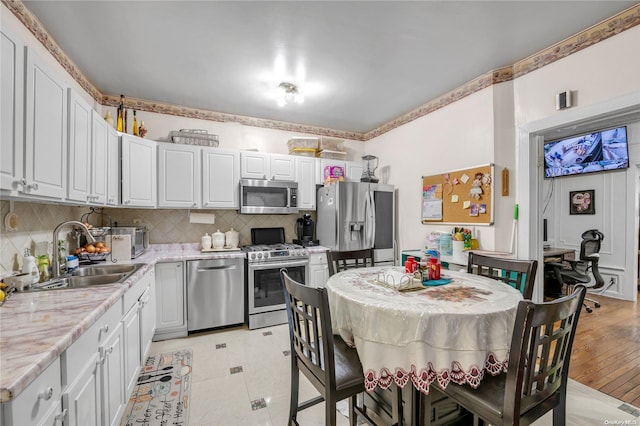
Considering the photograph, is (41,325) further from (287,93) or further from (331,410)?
(287,93)

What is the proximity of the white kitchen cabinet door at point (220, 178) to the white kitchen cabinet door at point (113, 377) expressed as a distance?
1.96m

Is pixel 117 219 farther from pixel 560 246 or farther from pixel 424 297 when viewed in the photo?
pixel 560 246

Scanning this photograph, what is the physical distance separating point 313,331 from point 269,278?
2.05 metres

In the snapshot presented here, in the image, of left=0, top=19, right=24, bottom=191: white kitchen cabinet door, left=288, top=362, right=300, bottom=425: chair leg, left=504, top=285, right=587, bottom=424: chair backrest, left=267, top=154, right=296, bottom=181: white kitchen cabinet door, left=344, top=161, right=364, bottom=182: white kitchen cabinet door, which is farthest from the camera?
left=344, top=161, right=364, bottom=182: white kitchen cabinet door

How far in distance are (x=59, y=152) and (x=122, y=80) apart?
171 cm

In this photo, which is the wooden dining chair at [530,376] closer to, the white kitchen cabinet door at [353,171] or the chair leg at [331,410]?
the chair leg at [331,410]

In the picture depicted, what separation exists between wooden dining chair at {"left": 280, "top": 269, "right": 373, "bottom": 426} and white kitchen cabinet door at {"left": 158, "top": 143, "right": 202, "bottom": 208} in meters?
2.34

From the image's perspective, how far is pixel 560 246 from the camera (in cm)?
501

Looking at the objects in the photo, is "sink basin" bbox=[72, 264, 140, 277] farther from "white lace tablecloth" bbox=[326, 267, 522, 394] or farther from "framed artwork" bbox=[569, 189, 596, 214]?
"framed artwork" bbox=[569, 189, 596, 214]

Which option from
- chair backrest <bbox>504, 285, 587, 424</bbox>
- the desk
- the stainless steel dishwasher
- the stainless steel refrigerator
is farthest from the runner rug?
the desk

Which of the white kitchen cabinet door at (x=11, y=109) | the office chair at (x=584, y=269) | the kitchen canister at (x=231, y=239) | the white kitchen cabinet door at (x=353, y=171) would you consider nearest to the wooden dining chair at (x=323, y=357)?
the white kitchen cabinet door at (x=11, y=109)

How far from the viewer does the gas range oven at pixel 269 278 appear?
10.6 feet

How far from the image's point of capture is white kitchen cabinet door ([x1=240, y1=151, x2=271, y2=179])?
3.60 meters

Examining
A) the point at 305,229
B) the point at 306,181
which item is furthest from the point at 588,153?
the point at 305,229
